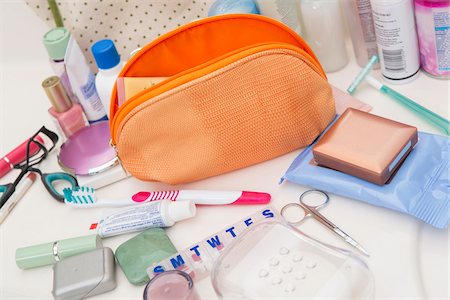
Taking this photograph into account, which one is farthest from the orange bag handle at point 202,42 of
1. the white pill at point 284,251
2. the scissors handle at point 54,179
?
the white pill at point 284,251

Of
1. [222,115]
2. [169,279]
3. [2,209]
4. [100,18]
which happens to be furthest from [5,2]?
[169,279]

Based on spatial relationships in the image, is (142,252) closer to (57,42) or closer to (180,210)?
(180,210)

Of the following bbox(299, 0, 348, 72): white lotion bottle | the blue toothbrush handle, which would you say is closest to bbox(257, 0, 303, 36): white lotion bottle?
bbox(299, 0, 348, 72): white lotion bottle

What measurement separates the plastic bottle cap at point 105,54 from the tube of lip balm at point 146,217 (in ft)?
0.56

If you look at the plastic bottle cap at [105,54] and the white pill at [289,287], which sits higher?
the plastic bottle cap at [105,54]

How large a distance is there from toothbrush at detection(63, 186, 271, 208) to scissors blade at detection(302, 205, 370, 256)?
0.05 metres

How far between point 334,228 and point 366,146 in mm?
83

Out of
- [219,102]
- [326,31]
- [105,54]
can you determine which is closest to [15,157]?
[105,54]

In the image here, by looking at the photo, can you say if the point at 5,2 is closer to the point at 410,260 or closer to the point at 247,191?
the point at 247,191

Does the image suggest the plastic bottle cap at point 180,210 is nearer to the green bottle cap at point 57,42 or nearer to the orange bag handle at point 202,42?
the orange bag handle at point 202,42

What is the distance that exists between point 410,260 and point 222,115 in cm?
23

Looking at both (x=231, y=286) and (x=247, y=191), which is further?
(x=247, y=191)

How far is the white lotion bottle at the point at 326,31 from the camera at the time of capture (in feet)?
2.28

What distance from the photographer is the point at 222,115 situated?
0.61 meters
